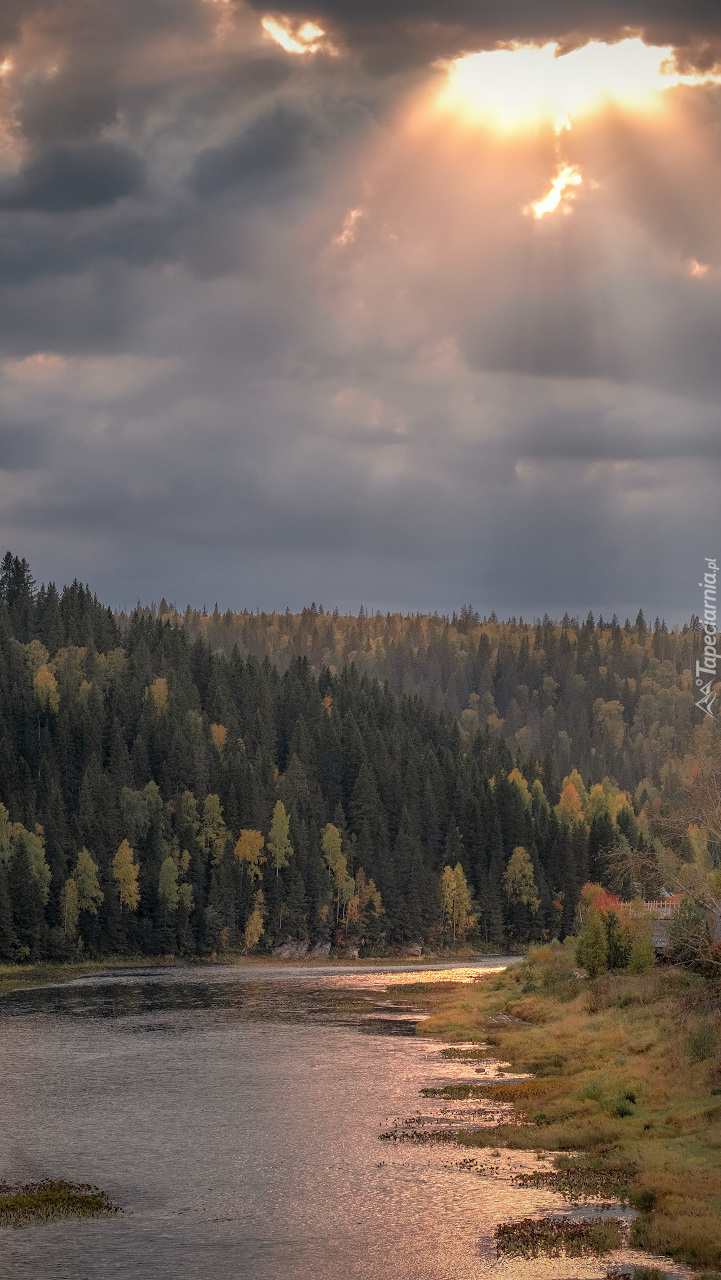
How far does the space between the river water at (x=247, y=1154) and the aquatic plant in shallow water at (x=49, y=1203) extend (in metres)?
0.76

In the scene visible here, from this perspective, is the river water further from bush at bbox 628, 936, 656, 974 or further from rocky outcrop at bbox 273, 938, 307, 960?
rocky outcrop at bbox 273, 938, 307, 960

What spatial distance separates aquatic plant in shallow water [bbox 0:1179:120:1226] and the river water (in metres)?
0.76

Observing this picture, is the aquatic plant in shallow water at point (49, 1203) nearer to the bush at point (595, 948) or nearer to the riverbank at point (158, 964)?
the bush at point (595, 948)

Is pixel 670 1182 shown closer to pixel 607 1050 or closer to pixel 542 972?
pixel 607 1050

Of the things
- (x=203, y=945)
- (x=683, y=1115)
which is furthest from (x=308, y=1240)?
(x=203, y=945)

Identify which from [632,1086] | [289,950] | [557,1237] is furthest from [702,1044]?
[289,950]

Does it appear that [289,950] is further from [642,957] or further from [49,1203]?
[49,1203]

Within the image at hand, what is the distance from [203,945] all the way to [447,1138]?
134 metres

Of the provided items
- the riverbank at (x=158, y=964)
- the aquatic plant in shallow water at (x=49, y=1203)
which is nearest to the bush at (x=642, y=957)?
the aquatic plant in shallow water at (x=49, y=1203)

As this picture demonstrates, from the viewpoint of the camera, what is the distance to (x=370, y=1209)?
47406mm

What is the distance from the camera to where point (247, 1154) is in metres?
56.7

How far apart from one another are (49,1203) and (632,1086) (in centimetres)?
2713

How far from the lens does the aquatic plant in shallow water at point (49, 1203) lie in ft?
153

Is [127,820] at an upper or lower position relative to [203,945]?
upper
